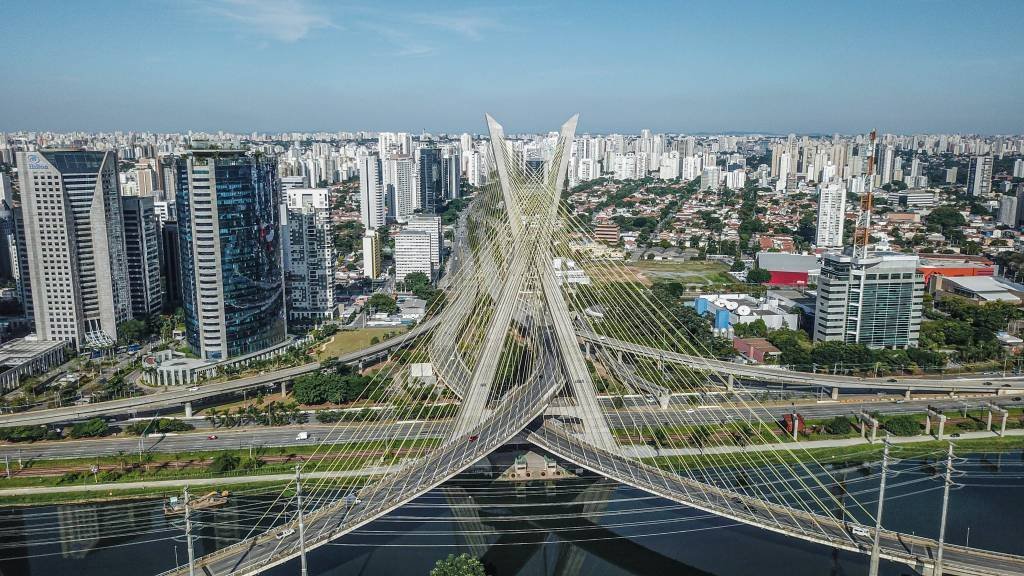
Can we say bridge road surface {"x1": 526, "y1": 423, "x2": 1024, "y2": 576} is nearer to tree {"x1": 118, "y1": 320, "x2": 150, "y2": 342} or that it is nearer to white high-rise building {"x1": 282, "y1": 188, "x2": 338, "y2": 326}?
white high-rise building {"x1": 282, "y1": 188, "x2": 338, "y2": 326}

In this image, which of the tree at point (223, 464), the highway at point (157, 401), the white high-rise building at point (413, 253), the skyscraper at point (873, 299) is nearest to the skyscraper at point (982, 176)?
the skyscraper at point (873, 299)

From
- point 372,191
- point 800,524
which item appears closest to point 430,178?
point 372,191

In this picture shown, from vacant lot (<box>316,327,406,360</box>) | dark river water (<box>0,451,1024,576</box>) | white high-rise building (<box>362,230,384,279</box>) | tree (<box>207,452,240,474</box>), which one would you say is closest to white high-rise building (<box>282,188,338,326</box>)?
vacant lot (<box>316,327,406,360</box>)

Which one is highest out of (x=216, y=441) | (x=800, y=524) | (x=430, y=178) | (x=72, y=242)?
(x=430, y=178)

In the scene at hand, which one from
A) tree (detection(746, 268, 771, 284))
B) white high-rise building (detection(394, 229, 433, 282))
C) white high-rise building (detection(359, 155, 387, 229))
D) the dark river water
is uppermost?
white high-rise building (detection(359, 155, 387, 229))

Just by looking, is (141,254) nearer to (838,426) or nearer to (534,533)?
(534,533)
